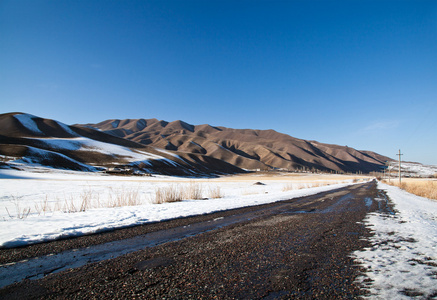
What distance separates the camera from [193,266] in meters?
4.07

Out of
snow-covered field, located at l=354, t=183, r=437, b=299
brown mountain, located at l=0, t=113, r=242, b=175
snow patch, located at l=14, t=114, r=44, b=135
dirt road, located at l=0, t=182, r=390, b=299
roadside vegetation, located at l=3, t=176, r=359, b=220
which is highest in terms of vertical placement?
snow patch, located at l=14, t=114, r=44, b=135

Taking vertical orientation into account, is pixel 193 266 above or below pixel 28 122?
below

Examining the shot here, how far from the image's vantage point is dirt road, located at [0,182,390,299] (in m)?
3.15

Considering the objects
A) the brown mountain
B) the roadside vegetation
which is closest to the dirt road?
the roadside vegetation

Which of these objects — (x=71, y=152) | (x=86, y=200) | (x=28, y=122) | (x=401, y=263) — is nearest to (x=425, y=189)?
(x=401, y=263)

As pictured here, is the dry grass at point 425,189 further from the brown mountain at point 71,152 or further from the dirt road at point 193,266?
the brown mountain at point 71,152

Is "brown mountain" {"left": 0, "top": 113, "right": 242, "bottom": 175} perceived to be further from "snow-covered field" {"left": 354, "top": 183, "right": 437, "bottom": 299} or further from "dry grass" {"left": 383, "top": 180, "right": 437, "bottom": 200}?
"dry grass" {"left": 383, "top": 180, "right": 437, "bottom": 200}

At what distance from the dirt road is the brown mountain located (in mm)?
75545

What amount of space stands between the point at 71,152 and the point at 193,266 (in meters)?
121

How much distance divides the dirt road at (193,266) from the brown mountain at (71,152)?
75.5 m

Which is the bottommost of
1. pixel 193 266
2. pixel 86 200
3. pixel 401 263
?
pixel 86 200

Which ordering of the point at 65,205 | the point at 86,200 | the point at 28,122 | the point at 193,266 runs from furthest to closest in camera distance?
the point at 28,122 < the point at 86,200 < the point at 65,205 < the point at 193,266

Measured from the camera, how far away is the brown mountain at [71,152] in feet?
266

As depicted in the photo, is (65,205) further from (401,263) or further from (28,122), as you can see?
(28,122)
